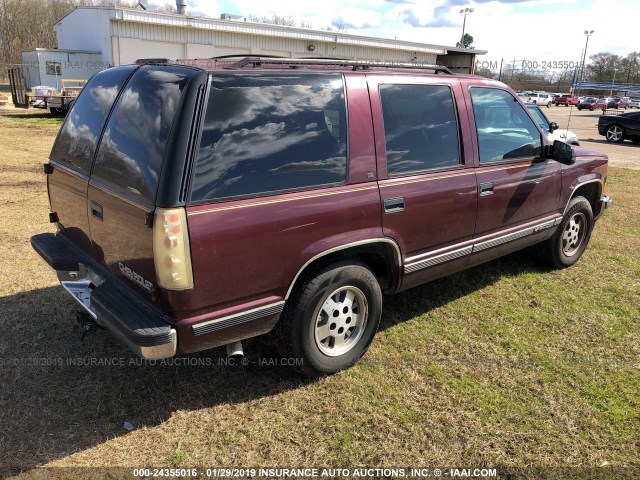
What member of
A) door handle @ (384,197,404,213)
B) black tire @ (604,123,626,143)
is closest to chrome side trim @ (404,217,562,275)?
door handle @ (384,197,404,213)

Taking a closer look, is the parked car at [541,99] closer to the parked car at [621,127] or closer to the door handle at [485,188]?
the parked car at [621,127]

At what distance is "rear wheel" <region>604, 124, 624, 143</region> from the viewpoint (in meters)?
18.8

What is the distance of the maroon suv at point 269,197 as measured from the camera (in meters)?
2.53

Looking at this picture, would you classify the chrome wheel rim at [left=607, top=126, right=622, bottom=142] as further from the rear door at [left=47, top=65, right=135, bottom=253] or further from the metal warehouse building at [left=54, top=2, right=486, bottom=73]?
the rear door at [left=47, top=65, right=135, bottom=253]

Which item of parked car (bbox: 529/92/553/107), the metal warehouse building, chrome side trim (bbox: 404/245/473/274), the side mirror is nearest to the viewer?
chrome side trim (bbox: 404/245/473/274)

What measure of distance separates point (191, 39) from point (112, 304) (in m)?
21.5

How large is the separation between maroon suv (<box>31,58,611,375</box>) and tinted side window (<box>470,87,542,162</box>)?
0.03 m

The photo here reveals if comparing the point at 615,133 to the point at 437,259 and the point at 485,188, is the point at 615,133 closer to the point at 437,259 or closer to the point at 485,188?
the point at 485,188

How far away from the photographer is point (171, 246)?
242 centimetres

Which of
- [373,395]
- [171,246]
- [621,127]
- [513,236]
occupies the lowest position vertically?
[373,395]

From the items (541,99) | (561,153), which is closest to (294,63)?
(561,153)

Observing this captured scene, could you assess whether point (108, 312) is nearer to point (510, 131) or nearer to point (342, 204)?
point (342, 204)

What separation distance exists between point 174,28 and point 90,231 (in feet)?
67.8

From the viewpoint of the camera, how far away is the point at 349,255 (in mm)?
3230
